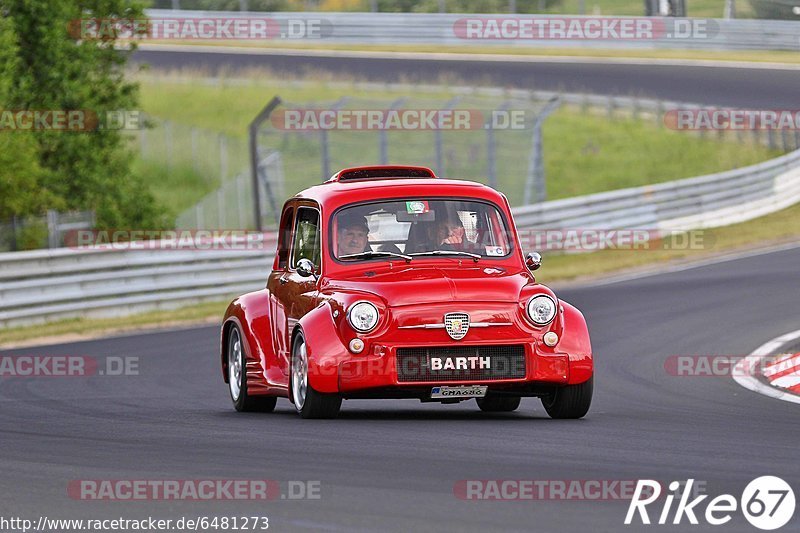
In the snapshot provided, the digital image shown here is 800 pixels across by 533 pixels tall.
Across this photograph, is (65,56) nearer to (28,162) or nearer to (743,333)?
(28,162)

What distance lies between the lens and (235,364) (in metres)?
12.2

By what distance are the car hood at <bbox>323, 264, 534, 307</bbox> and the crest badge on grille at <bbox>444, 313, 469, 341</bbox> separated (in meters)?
0.13

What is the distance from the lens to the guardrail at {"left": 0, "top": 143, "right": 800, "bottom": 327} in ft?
69.9

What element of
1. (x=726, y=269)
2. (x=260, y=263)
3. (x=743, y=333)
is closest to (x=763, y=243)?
(x=726, y=269)

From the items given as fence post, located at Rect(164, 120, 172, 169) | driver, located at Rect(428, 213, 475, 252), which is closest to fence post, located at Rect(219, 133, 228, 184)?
fence post, located at Rect(164, 120, 172, 169)

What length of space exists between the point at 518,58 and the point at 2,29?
2437cm

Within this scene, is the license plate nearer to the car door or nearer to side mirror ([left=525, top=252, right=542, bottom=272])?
the car door

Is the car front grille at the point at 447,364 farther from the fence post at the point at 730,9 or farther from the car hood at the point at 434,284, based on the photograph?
the fence post at the point at 730,9

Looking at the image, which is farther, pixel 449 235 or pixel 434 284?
pixel 449 235

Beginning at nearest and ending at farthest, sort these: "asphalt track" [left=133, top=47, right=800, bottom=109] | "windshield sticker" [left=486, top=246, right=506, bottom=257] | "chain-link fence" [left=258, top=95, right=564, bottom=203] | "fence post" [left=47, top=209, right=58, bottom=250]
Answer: "windshield sticker" [left=486, top=246, right=506, bottom=257]
"fence post" [left=47, top=209, right=58, bottom=250]
"chain-link fence" [left=258, top=95, right=564, bottom=203]
"asphalt track" [left=133, top=47, right=800, bottom=109]

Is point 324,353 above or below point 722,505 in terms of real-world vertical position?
below

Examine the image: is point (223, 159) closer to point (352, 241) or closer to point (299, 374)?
point (352, 241)

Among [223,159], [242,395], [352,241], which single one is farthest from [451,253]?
[223,159]

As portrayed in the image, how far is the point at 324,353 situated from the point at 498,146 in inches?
759
